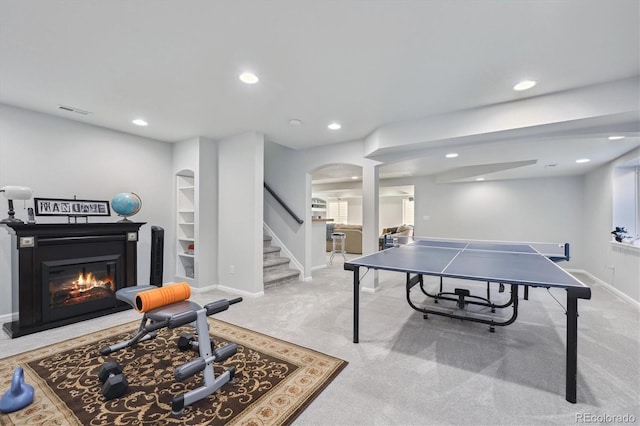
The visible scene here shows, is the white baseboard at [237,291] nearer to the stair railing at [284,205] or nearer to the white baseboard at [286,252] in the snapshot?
the white baseboard at [286,252]

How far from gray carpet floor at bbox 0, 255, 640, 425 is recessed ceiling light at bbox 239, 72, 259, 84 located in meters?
2.47

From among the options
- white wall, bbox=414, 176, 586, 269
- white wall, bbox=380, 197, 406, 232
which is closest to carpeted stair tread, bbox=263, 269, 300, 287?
white wall, bbox=414, 176, 586, 269

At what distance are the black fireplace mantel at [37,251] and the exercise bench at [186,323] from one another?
3.95 feet

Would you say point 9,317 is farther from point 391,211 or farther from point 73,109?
point 391,211

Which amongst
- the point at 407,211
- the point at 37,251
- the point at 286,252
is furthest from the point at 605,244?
the point at 37,251

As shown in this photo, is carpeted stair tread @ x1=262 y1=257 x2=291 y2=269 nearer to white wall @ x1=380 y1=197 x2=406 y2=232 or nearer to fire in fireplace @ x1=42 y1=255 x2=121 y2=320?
fire in fireplace @ x1=42 y1=255 x2=121 y2=320

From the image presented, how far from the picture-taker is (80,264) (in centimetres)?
318

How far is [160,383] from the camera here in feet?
6.35

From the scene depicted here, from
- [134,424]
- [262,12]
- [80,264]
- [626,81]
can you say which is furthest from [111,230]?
[626,81]

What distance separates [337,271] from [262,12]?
4.94 metres

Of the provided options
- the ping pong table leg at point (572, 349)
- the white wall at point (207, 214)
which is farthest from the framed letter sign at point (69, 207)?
the ping pong table leg at point (572, 349)

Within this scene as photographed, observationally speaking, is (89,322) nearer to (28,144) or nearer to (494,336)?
(28,144)

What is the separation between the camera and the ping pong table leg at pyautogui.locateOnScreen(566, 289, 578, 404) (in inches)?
68.4

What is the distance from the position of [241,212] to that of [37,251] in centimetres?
223
